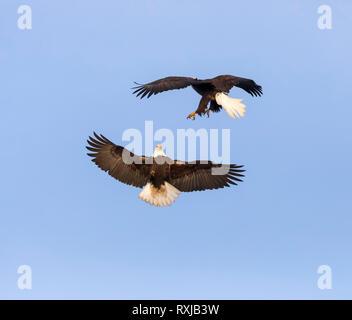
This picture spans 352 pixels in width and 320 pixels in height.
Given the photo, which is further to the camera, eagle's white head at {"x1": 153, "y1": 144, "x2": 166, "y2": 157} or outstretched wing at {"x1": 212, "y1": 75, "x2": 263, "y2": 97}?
outstretched wing at {"x1": 212, "y1": 75, "x2": 263, "y2": 97}

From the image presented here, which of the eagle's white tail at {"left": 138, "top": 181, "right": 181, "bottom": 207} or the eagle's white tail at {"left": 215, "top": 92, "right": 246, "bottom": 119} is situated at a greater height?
the eagle's white tail at {"left": 215, "top": 92, "right": 246, "bottom": 119}

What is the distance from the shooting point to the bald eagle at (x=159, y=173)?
9875 mm

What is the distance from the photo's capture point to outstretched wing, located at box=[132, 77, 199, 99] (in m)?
10.6

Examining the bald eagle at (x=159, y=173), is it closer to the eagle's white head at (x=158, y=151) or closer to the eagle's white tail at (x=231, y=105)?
the eagle's white head at (x=158, y=151)

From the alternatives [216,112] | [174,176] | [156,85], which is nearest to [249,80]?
[216,112]

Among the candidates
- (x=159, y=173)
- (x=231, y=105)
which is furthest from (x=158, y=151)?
(x=231, y=105)

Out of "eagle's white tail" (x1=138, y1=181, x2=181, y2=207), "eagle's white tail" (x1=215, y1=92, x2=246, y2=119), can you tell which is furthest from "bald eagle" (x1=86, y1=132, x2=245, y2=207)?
"eagle's white tail" (x1=215, y1=92, x2=246, y2=119)

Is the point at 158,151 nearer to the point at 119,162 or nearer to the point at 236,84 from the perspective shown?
the point at 119,162

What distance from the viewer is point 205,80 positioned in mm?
10977

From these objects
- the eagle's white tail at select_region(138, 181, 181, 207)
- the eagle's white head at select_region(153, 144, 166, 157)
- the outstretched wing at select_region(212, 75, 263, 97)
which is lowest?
the eagle's white tail at select_region(138, 181, 181, 207)

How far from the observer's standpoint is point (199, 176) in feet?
32.8

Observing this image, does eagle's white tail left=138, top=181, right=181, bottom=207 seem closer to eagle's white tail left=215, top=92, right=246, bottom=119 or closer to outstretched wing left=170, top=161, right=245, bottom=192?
outstretched wing left=170, top=161, right=245, bottom=192

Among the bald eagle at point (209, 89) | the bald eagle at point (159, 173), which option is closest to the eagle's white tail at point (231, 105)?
the bald eagle at point (209, 89)

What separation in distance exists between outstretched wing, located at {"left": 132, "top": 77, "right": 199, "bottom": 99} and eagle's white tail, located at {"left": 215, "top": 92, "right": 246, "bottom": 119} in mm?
526
